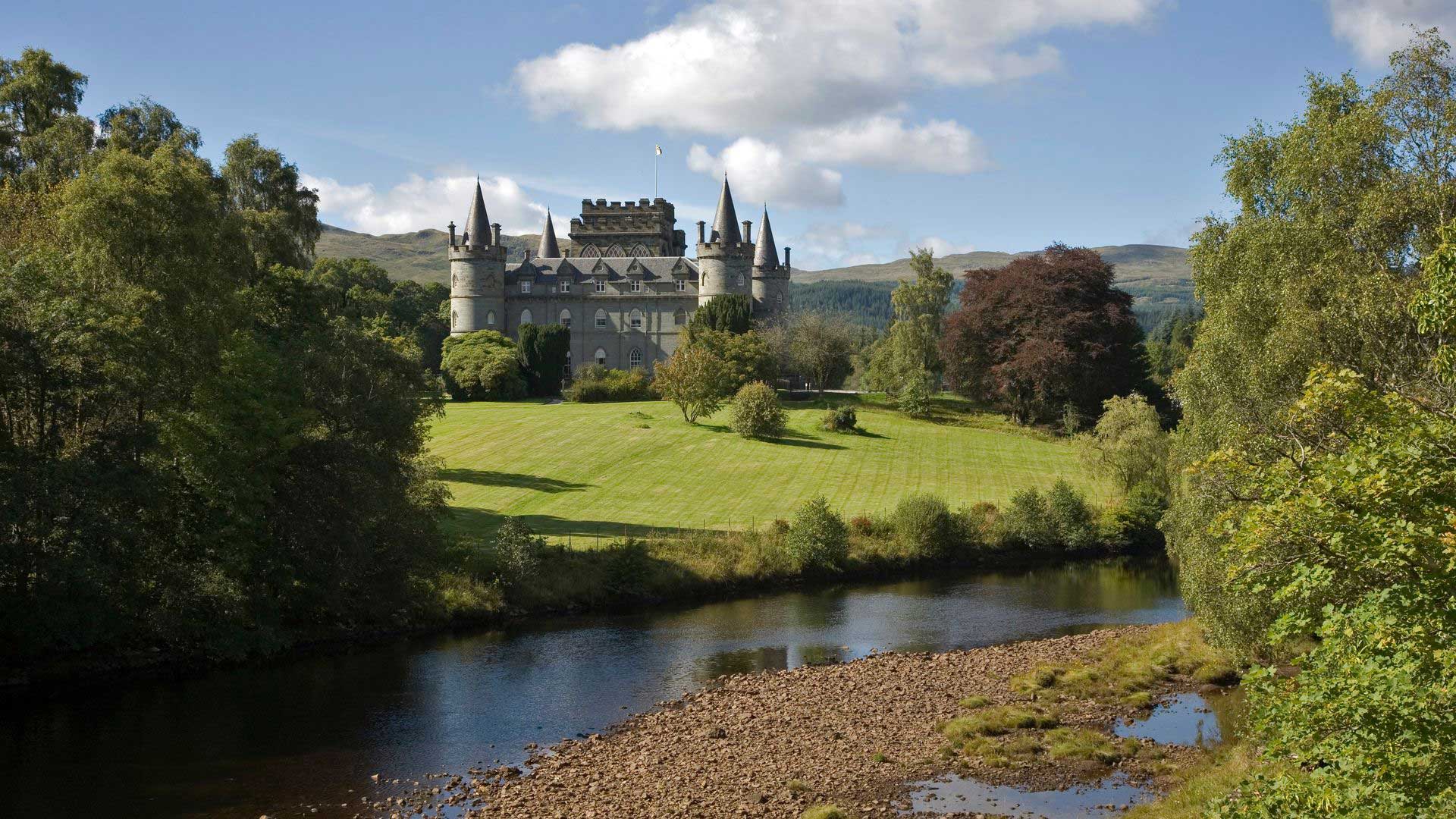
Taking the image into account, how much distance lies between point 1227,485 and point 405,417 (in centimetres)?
2025

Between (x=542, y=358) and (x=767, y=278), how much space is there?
1801 centimetres

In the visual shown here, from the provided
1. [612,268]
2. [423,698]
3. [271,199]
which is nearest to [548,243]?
[612,268]

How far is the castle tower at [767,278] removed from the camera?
84188mm

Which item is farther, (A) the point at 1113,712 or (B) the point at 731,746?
(A) the point at 1113,712

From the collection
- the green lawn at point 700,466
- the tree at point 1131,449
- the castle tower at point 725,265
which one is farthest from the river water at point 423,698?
the castle tower at point 725,265

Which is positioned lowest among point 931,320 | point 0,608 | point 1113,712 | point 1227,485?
point 1113,712

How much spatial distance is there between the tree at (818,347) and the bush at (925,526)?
3088 centimetres

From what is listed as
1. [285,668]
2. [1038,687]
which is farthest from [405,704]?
[1038,687]

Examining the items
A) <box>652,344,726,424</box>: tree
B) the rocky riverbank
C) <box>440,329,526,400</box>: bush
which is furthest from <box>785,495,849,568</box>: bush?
<box>440,329,526,400</box>: bush

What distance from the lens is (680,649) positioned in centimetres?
2809

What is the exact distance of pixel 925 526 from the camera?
4031 centimetres

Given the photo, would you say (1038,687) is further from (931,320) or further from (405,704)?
(931,320)

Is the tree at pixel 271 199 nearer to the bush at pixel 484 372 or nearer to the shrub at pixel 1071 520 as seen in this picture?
the shrub at pixel 1071 520

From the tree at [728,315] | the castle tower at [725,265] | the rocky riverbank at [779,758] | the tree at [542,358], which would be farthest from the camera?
the castle tower at [725,265]
